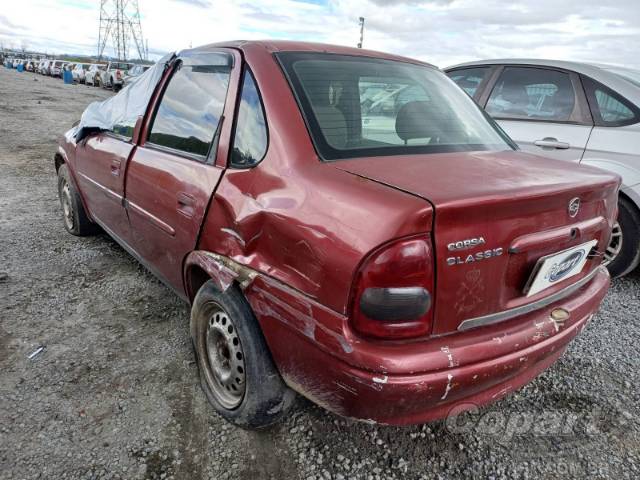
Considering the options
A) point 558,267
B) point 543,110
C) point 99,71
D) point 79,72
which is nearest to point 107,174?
point 558,267

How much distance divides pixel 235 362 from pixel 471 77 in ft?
12.8

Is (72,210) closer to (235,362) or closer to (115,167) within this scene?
(115,167)

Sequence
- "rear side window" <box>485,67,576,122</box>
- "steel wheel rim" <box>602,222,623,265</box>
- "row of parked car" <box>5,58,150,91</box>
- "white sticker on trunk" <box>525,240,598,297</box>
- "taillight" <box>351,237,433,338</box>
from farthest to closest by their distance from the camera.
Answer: "row of parked car" <box>5,58,150,91</box>, "rear side window" <box>485,67,576,122</box>, "steel wheel rim" <box>602,222,623,265</box>, "white sticker on trunk" <box>525,240,598,297</box>, "taillight" <box>351,237,433,338</box>

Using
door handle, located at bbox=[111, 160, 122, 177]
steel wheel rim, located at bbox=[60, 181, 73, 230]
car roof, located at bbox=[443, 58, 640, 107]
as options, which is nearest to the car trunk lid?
A: door handle, located at bbox=[111, 160, 122, 177]

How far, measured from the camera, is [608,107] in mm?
3645

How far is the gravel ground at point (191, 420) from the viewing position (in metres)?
1.90

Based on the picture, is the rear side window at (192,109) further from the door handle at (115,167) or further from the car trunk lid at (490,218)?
the car trunk lid at (490,218)

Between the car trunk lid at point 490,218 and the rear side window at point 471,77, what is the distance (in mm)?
2938

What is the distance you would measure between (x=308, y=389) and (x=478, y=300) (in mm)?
685

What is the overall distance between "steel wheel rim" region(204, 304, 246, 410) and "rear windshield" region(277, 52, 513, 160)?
886 millimetres

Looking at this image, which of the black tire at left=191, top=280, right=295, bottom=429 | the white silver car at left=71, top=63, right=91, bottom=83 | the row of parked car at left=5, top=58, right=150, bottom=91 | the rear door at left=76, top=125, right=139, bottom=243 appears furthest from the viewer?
the white silver car at left=71, top=63, right=91, bottom=83

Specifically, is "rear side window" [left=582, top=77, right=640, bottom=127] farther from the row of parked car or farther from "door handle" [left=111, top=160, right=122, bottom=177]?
the row of parked car

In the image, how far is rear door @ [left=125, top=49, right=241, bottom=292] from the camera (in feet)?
6.94

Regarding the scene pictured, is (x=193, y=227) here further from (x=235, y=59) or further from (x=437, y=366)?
(x=437, y=366)
